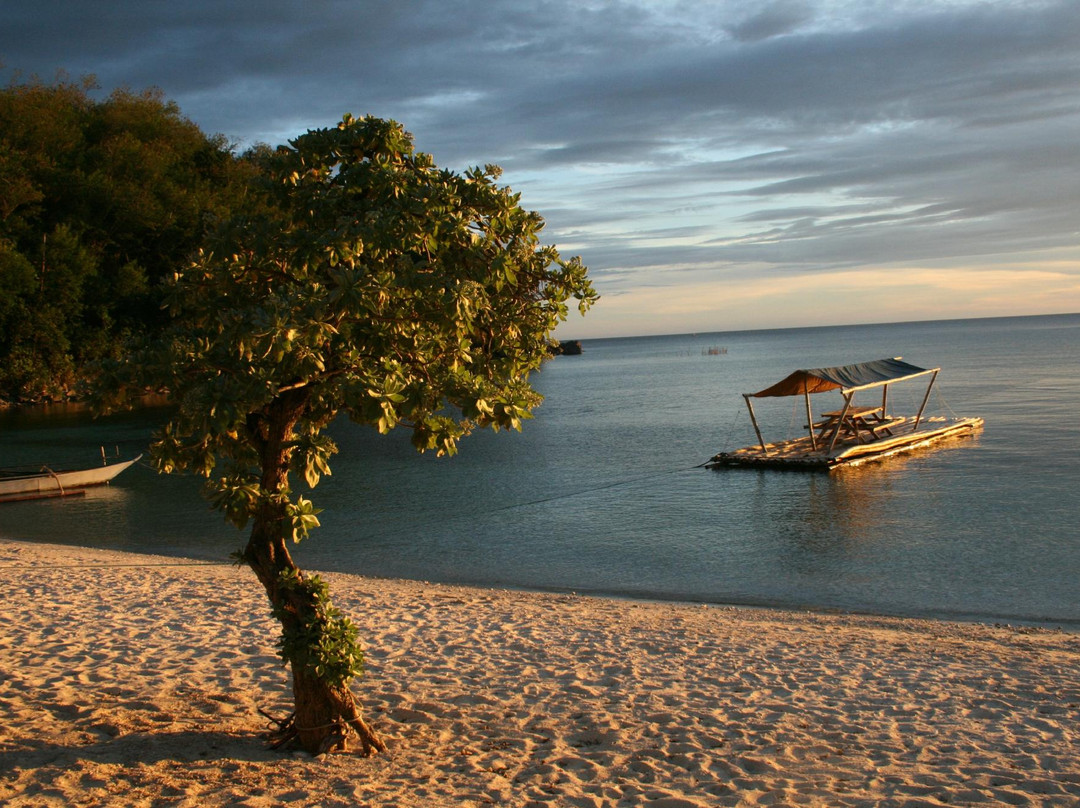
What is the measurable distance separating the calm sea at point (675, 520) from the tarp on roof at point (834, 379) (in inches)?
106

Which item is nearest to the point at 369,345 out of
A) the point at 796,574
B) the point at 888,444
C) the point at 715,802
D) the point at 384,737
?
A: the point at 384,737

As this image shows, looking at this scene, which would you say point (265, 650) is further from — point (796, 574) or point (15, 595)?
point (796, 574)

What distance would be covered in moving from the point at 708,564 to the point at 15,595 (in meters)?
11.5

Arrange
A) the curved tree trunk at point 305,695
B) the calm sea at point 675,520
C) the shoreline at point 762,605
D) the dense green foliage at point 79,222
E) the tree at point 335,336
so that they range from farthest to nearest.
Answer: the dense green foliage at point 79,222, the calm sea at point 675,520, the shoreline at point 762,605, the curved tree trunk at point 305,695, the tree at point 335,336

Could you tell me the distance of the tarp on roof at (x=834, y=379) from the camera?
92.3 ft

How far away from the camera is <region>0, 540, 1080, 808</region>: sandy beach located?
20.2 feet

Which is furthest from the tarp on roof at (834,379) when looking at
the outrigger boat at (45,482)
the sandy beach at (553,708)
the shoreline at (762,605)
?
the outrigger boat at (45,482)

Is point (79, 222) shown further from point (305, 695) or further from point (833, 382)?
point (305, 695)

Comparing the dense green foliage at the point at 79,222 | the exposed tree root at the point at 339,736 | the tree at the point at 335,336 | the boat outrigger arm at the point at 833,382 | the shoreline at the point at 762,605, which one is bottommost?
the shoreline at the point at 762,605

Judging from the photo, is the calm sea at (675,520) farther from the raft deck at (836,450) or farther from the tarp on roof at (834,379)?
the tarp on roof at (834,379)

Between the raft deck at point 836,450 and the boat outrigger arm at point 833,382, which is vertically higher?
the boat outrigger arm at point 833,382

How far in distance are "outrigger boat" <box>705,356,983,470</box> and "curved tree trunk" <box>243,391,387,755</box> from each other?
21715 millimetres

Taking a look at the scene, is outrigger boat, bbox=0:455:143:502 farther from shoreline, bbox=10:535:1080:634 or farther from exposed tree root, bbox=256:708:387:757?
exposed tree root, bbox=256:708:387:757

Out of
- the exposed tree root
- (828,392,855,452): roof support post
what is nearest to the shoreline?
the exposed tree root
